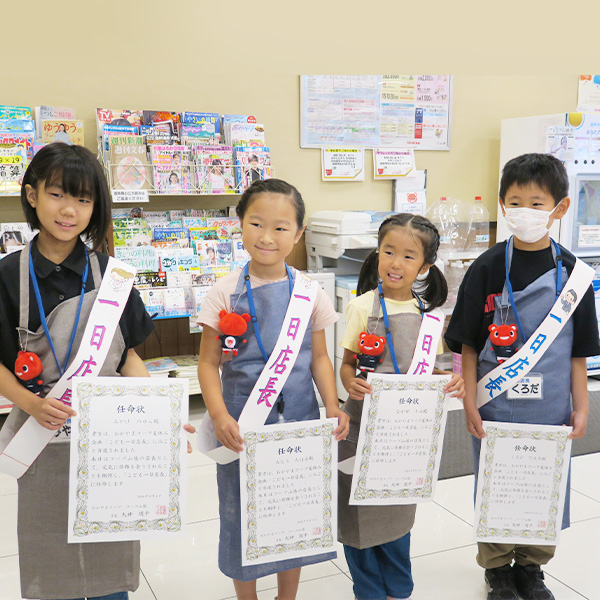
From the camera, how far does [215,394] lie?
156cm

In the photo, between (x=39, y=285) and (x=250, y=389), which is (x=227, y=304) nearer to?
(x=250, y=389)

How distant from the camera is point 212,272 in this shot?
3.69 m

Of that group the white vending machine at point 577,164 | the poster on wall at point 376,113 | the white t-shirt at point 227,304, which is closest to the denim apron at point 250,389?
the white t-shirt at point 227,304

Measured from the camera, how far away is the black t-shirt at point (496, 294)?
1.80 m

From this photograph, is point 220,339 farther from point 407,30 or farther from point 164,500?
point 407,30

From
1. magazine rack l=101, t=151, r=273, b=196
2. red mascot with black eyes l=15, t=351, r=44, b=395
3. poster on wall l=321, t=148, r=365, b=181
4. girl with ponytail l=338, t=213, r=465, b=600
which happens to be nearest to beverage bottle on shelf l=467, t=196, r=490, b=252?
poster on wall l=321, t=148, r=365, b=181

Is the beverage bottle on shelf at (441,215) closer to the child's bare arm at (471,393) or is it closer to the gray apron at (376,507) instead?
the child's bare arm at (471,393)

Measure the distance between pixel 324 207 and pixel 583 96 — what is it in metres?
2.32

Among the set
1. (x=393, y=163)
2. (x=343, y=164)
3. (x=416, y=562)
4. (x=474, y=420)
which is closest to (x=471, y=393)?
(x=474, y=420)

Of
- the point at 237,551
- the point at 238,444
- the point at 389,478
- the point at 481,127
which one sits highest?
the point at 481,127

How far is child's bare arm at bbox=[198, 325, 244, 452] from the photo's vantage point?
1494mm

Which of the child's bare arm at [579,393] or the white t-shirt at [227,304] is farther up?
the white t-shirt at [227,304]

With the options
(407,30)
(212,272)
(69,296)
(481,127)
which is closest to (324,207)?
(212,272)

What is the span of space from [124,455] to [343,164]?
3276mm
